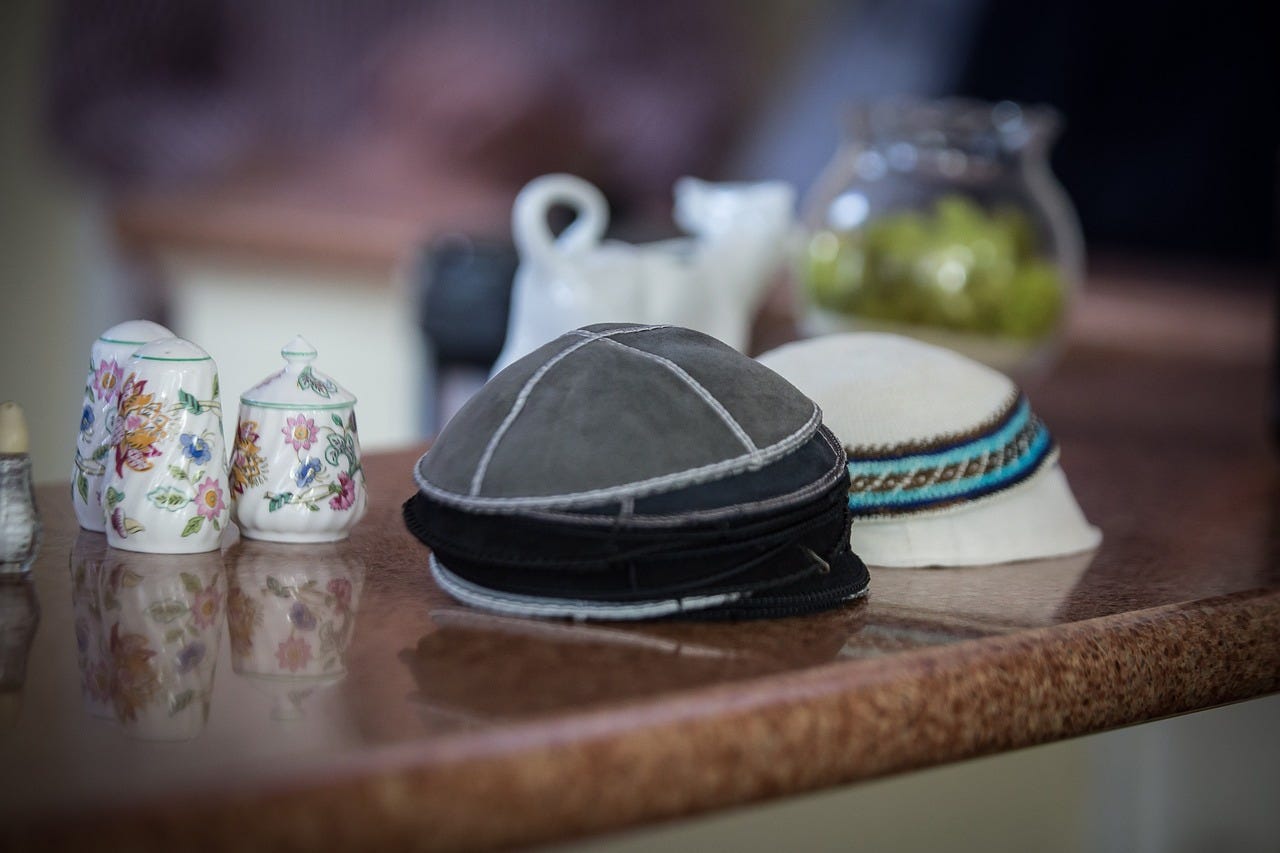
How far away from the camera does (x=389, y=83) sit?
3461mm

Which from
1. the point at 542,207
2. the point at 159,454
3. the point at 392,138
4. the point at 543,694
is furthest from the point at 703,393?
the point at 392,138

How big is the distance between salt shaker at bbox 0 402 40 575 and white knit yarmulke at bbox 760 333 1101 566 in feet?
1.35

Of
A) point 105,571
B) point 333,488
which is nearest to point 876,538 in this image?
point 333,488

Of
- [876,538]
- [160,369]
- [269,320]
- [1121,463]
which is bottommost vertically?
[269,320]

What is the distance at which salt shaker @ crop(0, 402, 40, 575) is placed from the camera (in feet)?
2.17

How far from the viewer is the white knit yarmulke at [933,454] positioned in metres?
0.78

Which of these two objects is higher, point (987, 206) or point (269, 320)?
point (987, 206)

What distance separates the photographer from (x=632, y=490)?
60 cm

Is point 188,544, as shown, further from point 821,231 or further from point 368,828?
point 821,231

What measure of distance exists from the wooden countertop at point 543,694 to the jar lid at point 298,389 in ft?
0.26

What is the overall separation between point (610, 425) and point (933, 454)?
0.78 ft

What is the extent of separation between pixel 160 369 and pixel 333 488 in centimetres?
11

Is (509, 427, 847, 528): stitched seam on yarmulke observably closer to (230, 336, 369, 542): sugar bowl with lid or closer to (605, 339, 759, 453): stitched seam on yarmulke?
(605, 339, 759, 453): stitched seam on yarmulke

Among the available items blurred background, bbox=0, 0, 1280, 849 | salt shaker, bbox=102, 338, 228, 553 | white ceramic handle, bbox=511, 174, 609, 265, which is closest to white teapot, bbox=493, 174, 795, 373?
white ceramic handle, bbox=511, 174, 609, 265
